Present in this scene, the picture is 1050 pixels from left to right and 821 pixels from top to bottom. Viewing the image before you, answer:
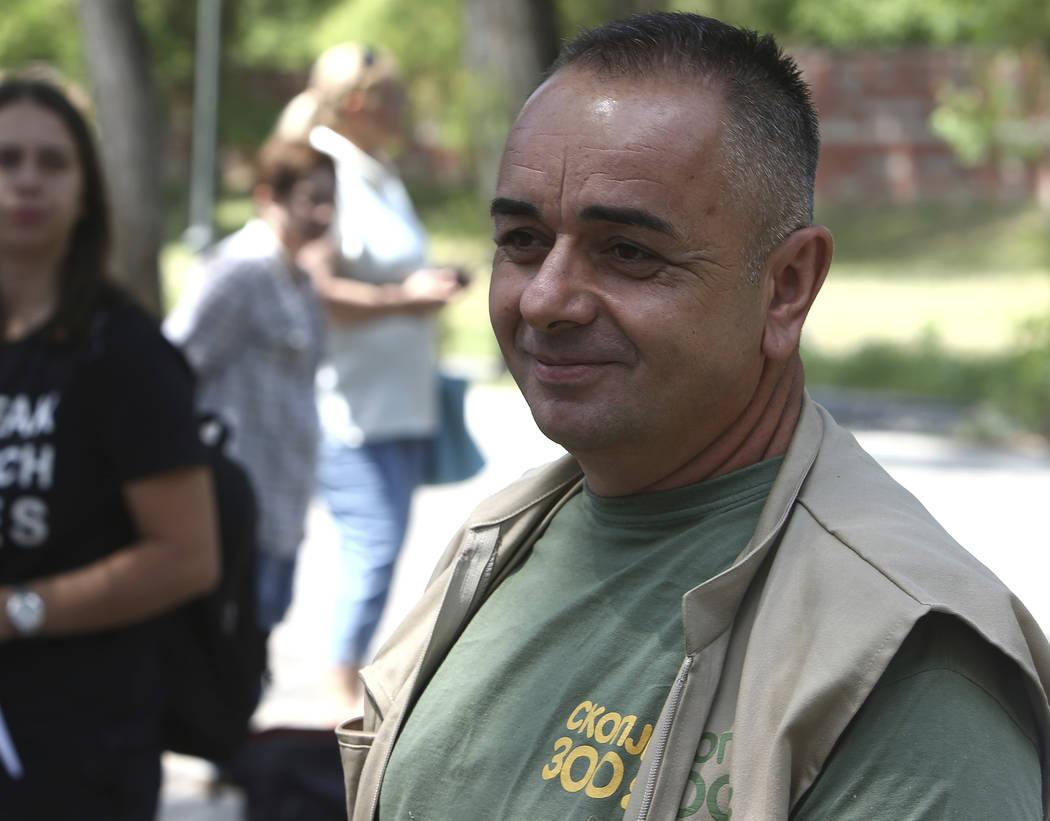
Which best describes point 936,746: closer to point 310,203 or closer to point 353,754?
point 353,754

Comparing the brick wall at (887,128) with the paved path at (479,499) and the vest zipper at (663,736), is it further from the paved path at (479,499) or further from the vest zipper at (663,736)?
the vest zipper at (663,736)

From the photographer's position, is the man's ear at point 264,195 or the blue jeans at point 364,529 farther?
the blue jeans at point 364,529

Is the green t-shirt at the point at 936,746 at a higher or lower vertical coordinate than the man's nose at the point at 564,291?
lower

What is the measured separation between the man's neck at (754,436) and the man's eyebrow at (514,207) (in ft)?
0.96

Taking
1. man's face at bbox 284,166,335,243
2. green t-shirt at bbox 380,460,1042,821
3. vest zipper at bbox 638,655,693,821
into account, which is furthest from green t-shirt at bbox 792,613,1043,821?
man's face at bbox 284,166,335,243

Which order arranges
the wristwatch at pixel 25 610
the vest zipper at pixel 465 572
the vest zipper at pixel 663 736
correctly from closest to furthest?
the vest zipper at pixel 663 736 → the vest zipper at pixel 465 572 → the wristwatch at pixel 25 610

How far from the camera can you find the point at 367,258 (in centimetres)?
478

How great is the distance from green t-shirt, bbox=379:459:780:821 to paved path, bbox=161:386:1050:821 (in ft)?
9.97

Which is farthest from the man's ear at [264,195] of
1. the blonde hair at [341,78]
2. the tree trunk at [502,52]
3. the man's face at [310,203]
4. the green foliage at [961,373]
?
the green foliage at [961,373]

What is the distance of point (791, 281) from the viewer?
5.10 ft

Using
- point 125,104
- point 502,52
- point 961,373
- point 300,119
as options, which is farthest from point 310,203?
point 961,373

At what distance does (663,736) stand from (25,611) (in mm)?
1598

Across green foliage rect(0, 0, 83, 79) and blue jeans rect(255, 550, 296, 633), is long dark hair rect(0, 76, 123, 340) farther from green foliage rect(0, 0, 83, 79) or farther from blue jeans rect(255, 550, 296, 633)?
green foliage rect(0, 0, 83, 79)

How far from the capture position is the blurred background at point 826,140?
10.9 meters
